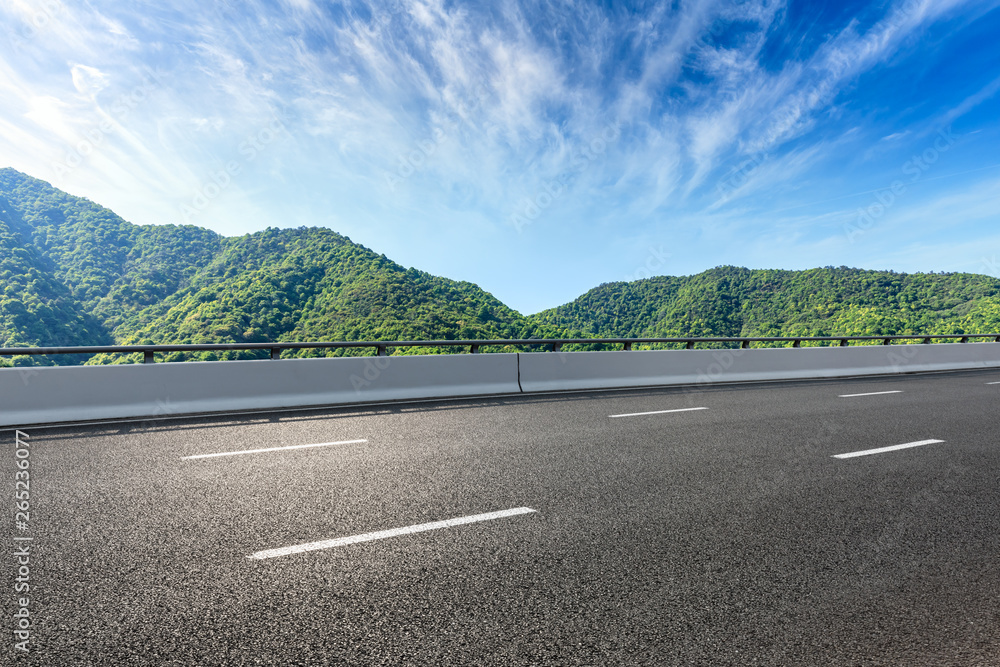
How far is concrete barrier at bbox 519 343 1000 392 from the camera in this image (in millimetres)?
13023

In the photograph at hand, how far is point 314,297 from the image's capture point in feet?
176

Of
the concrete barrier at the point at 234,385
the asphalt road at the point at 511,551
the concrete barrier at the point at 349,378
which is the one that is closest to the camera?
the asphalt road at the point at 511,551

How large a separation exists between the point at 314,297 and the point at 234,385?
4558 centimetres

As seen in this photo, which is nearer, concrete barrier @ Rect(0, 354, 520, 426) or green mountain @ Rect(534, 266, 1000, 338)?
concrete barrier @ Rect(0, 354, 520, 426)

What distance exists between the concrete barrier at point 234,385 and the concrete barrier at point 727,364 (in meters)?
1.26

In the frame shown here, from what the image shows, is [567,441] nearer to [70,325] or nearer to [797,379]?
[797,379]

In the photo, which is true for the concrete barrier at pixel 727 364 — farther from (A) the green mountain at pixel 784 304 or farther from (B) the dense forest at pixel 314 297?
(A) the green mountain at pixel 784 304

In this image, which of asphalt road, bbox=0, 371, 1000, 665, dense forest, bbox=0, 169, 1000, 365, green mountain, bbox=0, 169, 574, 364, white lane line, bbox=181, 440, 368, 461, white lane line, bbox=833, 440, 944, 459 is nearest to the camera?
asphalt road, bbox=0, 371, 1000, 665

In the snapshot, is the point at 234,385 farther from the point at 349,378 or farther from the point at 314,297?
the point at 314,297

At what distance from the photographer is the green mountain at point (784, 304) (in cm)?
5069

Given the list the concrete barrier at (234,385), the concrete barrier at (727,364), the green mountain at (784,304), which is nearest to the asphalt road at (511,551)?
the concrete barrier at (234,385)

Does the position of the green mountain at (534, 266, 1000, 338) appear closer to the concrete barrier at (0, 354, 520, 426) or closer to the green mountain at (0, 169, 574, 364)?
the green mountain at (0, 169, 574, 364)

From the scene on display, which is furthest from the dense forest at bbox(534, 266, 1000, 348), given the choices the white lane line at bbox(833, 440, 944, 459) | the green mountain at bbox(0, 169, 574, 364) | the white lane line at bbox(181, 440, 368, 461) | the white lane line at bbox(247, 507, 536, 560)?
the white lane line at bbox(247, 507, 536, 560)

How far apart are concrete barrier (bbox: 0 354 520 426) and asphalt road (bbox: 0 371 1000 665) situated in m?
1.04
